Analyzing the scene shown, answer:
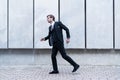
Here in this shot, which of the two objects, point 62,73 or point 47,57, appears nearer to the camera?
point 62,73

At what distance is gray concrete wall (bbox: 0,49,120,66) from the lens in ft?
50.8

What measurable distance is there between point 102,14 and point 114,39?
1.05 metres

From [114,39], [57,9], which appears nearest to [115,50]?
[114,39]

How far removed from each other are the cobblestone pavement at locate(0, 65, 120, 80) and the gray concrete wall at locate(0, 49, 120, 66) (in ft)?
1.34

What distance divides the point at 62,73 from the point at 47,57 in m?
2.35

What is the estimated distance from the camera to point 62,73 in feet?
43.8

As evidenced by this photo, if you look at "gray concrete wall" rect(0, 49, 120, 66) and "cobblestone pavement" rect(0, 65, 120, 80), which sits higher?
"gray concrete wall" rect(0, 49, 120, 66)

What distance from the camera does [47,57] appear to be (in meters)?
15.6

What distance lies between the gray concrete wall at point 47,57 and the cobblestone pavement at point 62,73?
41cm

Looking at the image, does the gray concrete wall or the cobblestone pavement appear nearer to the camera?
the cobblestone pavement

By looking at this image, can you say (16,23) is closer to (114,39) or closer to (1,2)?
(1,2)

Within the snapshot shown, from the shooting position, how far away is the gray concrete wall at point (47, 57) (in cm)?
1548

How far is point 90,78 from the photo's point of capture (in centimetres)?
1212

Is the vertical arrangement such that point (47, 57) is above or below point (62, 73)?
above
